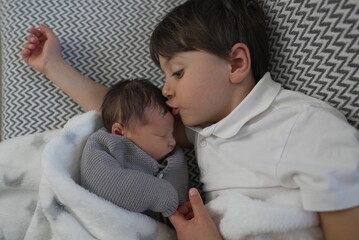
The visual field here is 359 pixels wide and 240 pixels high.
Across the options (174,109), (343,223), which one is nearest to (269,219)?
(343,223)

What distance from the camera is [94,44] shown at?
3.30 feet

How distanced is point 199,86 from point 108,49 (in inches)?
16.3

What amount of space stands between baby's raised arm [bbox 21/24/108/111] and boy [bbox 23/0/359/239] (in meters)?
0.22

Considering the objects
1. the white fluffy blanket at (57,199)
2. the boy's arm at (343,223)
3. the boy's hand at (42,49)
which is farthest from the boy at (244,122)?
the boy's hand at (42,49)

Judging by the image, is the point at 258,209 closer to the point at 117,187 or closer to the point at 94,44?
the point at 117,187

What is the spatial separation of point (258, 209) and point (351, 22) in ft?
1.40

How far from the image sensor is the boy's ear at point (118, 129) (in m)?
0.79

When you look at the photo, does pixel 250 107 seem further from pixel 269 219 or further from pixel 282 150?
pixel 269 219

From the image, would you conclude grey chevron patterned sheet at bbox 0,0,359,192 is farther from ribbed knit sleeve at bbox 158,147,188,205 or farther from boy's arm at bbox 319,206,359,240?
boy's arm at bbox 319,206,359,240

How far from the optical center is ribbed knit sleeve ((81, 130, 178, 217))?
2.25 feet

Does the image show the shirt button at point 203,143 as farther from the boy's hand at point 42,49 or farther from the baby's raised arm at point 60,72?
the boy's hand at point 42,49

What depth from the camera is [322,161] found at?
1.96 ft

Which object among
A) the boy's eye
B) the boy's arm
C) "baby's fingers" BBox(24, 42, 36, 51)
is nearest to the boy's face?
the boy's eye

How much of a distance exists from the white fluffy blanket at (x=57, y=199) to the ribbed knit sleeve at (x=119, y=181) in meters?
0.03
